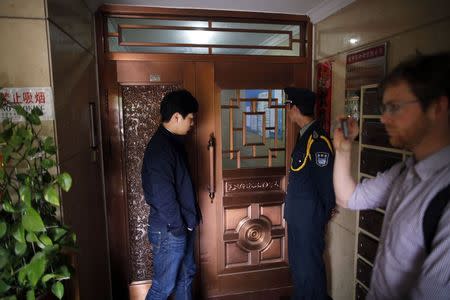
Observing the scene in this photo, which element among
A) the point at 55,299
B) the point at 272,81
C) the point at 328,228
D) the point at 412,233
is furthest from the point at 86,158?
the point at 328,228

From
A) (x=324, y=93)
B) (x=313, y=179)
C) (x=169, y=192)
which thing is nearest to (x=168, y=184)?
(x=169, y=192)

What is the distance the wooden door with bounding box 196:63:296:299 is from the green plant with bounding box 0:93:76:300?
4.09ft

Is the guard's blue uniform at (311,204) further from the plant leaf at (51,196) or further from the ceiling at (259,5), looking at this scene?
the plant leaf at (51,196)

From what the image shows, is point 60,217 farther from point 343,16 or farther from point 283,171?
point 343,16

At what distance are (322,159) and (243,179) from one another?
0.68m

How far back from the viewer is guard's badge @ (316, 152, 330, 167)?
5.56 feet

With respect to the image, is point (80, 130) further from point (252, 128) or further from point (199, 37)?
point (199, 37)

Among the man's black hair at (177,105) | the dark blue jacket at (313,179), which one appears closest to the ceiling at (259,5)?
the man's black hair at (177,105)

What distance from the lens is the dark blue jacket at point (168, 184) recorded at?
1.50 metres

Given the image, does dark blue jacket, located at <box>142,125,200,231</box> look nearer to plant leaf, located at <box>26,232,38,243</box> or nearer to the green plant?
the green plant

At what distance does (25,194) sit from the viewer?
2.65 ft

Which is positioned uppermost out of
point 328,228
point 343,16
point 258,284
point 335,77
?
point 343,16

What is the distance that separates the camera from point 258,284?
7.55 feet

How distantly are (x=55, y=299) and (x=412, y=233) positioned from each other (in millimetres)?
1074
